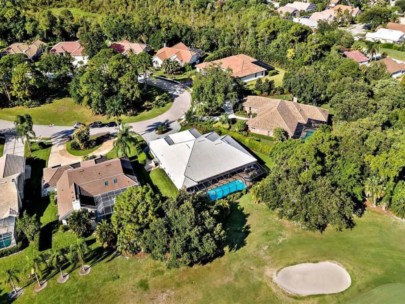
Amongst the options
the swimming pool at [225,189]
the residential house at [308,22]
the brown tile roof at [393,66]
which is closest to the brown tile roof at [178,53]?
the brown tile roof at [393,66]

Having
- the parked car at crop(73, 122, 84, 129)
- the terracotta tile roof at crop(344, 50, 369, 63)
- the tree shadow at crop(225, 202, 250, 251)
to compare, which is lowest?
the parked car at crop(73, 122, 84, 129)

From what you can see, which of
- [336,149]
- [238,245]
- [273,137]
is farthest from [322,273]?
[273,137]

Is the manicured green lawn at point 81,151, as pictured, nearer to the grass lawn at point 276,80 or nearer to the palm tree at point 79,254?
the palm tree at point 79,254

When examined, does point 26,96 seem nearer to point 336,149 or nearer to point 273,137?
point 273,137

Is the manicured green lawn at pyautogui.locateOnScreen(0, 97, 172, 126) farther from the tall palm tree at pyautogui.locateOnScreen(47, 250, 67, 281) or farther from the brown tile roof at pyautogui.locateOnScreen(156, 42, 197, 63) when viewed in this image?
the tall palm tree at pyautogui.locateOnScreen(47, 250, 67, 281)

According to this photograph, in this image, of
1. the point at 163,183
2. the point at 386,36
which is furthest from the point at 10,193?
the point at 386,36


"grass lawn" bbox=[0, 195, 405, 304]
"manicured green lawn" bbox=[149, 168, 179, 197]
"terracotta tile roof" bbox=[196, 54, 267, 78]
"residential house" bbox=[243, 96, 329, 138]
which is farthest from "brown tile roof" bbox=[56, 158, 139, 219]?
"terracotta tile roof" bbox=[196, 54, 267, 78]

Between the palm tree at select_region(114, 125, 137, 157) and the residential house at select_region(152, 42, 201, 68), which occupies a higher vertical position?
the palm tree at select_region(114, 125, 137, 157)
